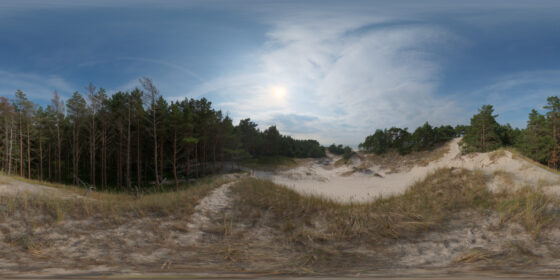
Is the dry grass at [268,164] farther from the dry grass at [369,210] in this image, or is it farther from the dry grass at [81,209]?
the dry grass at [81,209]

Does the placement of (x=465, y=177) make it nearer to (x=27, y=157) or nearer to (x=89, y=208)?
(x=89, y=208)

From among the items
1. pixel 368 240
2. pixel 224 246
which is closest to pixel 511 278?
pixel 368 240

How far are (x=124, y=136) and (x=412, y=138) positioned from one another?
37.2 meters

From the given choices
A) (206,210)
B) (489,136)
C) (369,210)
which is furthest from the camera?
(489,136)

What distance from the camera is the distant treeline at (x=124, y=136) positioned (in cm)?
2716

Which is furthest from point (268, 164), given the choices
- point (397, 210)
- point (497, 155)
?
point (397, 210)

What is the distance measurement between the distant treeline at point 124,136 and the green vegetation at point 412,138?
2120 centimetres

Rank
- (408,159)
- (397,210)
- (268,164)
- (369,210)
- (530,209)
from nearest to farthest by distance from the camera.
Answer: (530,209) < (397,210) < (369,210) < (408,159) < (268,164)

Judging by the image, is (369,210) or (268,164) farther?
(268,164)

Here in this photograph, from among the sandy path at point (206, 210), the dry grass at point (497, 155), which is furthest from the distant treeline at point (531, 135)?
the sandy path at point (206, 210)

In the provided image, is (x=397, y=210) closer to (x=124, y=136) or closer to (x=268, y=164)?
(x=124, y=136)

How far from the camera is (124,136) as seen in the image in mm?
29531

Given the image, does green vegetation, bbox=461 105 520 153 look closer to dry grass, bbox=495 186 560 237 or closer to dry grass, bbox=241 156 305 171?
dry grass, bbox=495 186 560 237

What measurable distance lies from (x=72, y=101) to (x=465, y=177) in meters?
43.7
